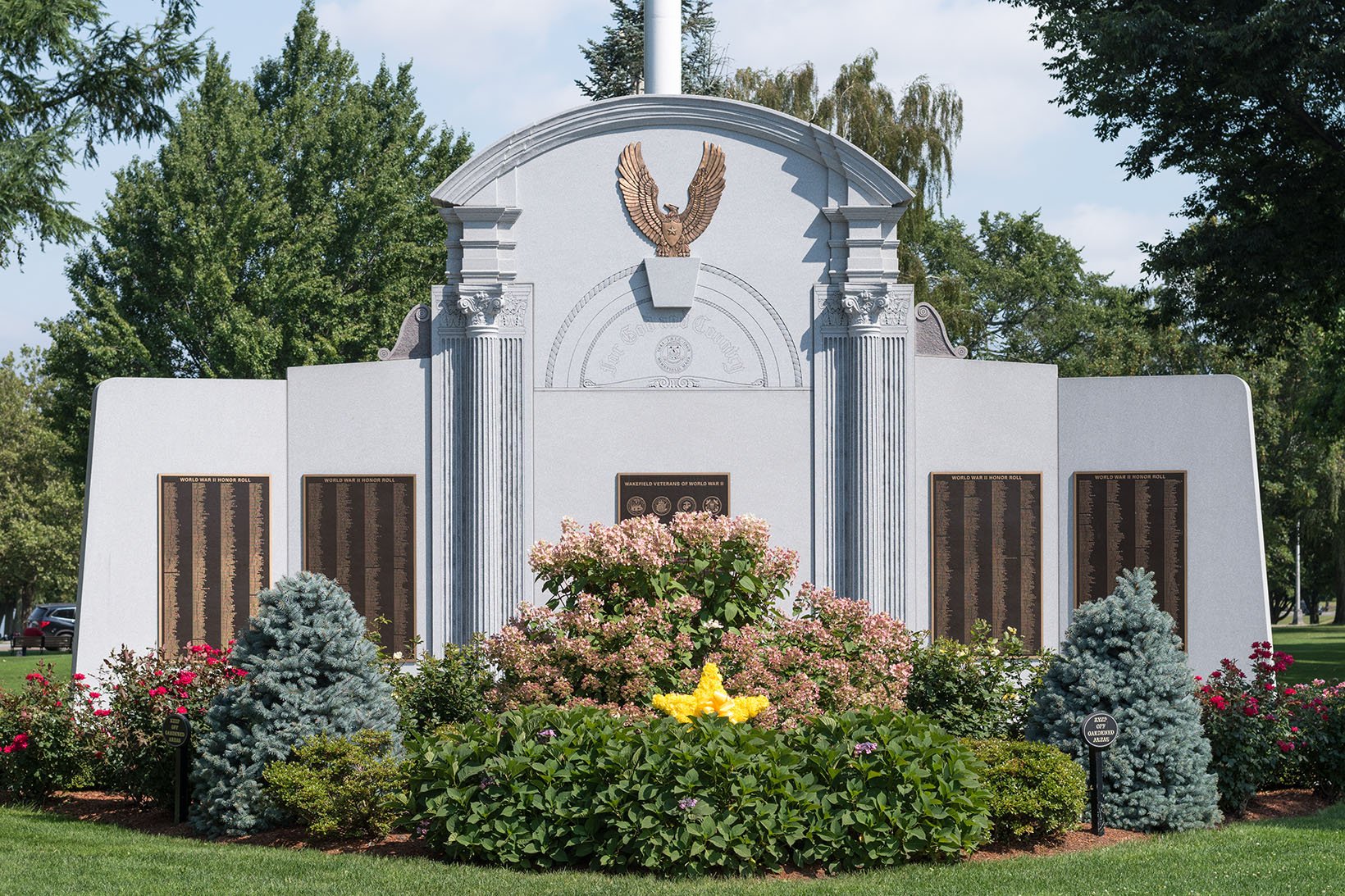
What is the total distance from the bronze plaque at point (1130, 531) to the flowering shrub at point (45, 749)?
10641 millimetres

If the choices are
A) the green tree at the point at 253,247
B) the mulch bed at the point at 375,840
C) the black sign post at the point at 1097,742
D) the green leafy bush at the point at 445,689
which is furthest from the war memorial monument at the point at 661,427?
Answer: the green tree at the point at 253,247

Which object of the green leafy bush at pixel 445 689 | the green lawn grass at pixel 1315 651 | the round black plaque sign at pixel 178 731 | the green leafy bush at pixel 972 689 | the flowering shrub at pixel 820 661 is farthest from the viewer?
the green lawn grass at pixel 1315 651

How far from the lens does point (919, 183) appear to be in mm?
29562

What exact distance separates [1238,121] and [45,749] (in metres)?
17.3

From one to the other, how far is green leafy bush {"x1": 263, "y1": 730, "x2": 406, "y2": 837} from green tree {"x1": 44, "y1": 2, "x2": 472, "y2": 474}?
20.1 meters

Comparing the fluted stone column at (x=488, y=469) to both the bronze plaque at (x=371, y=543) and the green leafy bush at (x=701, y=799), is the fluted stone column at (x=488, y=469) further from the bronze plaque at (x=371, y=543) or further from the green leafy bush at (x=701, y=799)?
the green leafy bush at (x=701, y=799)

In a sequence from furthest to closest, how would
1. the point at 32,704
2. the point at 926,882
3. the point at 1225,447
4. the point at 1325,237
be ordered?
the point at 1325,237 → the point at 1225,447 → the point at 32,704 → the point at 926,882

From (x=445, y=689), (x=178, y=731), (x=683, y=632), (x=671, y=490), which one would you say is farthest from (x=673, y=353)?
(x=178, y=731)

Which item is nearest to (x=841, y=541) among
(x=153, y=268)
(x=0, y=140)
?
(x=0, y=140)

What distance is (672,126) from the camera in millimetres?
15398

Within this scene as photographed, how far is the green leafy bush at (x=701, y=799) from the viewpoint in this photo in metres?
8.52

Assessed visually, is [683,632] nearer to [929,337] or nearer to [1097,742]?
[1097,742]

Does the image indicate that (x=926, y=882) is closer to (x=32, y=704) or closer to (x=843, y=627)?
(x=843, y=627)

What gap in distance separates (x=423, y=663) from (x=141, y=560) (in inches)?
179
